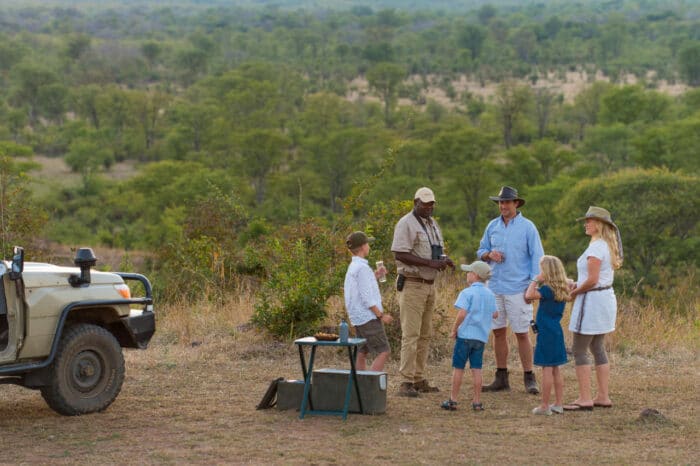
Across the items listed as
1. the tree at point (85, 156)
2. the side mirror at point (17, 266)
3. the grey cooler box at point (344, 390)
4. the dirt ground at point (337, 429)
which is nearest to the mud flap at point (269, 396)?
the dirt ground at point (337, 429)

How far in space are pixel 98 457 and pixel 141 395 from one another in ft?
7.97

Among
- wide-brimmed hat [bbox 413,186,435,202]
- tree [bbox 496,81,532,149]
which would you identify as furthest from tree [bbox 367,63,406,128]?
wide-brimmed hat [bbox 413,186,435,202]

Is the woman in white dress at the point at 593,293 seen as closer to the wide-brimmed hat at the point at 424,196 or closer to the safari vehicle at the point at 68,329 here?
the wide-brimmed hat at the point at 424,196

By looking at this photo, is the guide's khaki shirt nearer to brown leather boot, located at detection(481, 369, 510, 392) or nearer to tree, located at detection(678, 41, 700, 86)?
brown leather boot, located at detection(481, 369, 510, 392)

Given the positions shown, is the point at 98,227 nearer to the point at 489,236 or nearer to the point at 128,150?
the point at 128,150

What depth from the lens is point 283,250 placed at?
1321 cm

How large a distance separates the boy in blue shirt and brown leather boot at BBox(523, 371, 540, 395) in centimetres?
108

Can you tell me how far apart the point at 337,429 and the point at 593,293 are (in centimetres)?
239

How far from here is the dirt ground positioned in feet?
23.7

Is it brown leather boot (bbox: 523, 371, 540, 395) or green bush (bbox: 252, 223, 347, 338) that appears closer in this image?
brown leather boot (bbox: 523, 371, 540, 395)

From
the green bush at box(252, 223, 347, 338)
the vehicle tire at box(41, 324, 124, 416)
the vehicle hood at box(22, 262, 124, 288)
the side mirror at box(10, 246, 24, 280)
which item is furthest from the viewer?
the green bush at box(252, 223, 347, 338)

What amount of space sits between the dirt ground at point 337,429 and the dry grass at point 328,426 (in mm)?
13

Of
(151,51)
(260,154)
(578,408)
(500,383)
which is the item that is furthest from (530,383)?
(151,51)

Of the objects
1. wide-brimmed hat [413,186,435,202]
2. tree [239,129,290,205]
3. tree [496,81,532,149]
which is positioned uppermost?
tree [496,81,532,149]
